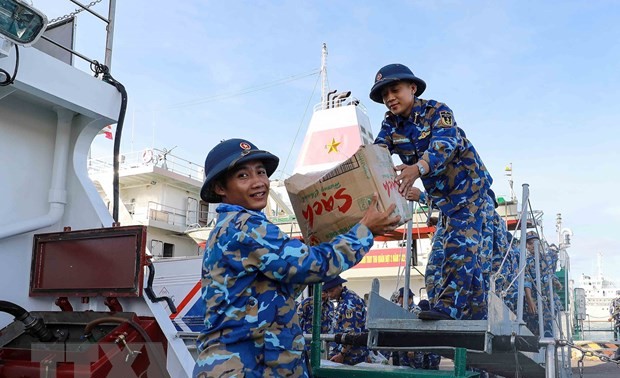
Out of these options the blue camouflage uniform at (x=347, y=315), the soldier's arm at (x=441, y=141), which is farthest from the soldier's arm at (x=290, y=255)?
the blue camouflage uniform at (x=347, y=315)

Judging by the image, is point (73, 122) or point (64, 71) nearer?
point (64, 71)

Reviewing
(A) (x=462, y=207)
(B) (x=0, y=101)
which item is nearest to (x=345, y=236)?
(A) (x=462, y=207)

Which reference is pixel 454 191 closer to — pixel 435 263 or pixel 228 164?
pixel 435 263

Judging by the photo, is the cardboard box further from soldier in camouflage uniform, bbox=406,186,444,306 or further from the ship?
soldier in camouflage uniform, bbox=406,186,444,306

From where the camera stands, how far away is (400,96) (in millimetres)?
3330

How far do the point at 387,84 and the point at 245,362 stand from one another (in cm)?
186

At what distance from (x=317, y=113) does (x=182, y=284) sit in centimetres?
1633

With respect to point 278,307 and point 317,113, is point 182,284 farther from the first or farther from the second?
point 317,113

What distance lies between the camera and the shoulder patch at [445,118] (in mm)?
3232

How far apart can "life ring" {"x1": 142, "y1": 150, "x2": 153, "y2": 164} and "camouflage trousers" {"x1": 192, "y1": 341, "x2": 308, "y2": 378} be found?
19.6 metres

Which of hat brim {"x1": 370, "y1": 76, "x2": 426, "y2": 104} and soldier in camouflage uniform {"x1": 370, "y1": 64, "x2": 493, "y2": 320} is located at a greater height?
hat brim {"x1": 370, "y1": 76, "x2": 426, "y2": 104}

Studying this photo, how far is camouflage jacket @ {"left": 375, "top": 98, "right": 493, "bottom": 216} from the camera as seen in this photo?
10.7 ft

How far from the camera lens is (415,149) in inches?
135

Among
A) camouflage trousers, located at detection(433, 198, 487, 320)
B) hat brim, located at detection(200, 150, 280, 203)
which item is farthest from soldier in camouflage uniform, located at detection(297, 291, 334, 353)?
hat brim, located at detection(200, 150, 280, 203)
